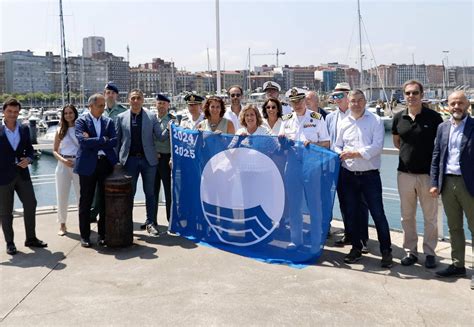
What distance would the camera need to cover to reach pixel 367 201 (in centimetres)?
496

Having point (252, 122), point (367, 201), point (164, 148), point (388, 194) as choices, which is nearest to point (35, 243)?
point (164, 148)

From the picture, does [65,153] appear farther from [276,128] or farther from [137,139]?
[276,128]

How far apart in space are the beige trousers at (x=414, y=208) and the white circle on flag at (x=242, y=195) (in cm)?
128

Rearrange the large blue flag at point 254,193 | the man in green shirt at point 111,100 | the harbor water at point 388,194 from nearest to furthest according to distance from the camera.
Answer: the large blue flag at point 254,193, the man in green shirt at point 111,100, the harbor water at point 388,194

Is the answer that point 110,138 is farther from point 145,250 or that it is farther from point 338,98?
point 338,98

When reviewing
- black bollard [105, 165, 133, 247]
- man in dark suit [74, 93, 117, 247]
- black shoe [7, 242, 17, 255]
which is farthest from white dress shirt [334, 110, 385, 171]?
black shoe [7, 242, 17, 255]

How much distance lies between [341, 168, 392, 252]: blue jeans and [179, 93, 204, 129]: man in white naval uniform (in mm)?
2105

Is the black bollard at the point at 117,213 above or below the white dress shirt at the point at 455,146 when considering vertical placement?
below

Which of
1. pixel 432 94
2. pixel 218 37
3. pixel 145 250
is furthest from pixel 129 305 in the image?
pixel 432 94

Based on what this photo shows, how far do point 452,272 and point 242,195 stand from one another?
90.9 inches

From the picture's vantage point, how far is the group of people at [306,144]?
14.5 feet

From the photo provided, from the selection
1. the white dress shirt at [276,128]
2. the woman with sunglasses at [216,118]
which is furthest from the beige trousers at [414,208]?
the woman with sunglasses at [216,118]

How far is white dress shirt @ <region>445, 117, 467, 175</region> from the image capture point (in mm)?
4270

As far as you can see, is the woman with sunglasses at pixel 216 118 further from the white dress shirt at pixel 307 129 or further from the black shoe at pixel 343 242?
the black shoe at pixel 343 242
